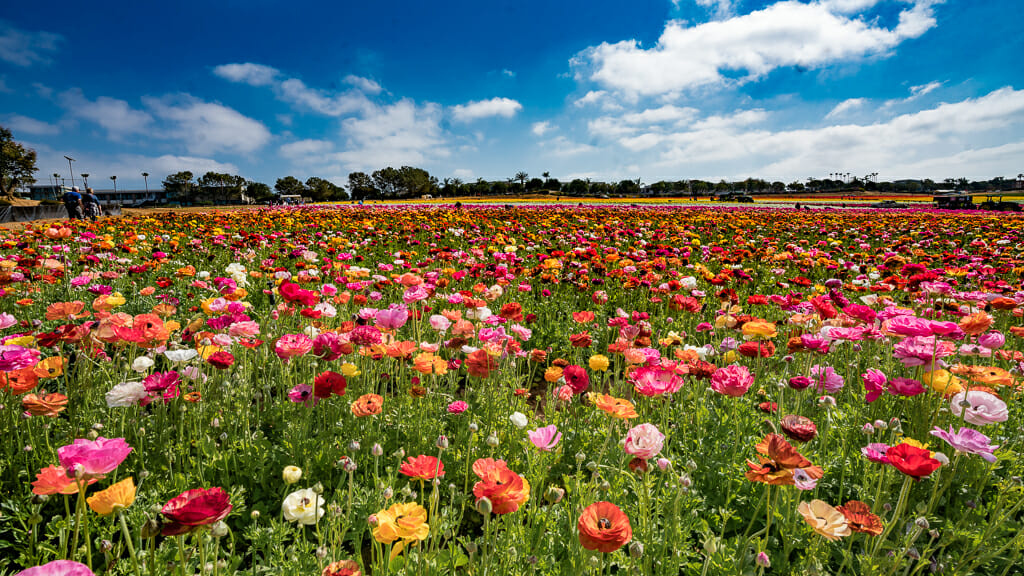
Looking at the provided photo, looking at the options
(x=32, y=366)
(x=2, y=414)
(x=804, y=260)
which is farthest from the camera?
(x=804, y=260)

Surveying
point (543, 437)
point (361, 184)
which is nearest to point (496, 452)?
point (543, 437)

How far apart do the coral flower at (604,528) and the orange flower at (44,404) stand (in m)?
1.87

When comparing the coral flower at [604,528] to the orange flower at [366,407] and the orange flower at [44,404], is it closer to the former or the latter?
the orange flower at [366,407]

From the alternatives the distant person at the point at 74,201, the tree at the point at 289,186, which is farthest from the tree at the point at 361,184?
the distant person at the point at 74,201

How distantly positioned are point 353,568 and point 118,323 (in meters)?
1.91

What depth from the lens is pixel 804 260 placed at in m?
4.96

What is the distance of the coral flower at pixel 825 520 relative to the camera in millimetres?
1113

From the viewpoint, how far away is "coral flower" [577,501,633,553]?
0.97 metres

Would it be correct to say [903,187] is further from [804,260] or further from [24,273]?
[24,273]

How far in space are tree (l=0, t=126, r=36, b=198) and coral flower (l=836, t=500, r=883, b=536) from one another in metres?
67.6

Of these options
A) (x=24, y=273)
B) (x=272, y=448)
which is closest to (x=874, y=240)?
(x=272, y=448)

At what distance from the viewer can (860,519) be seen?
1166mm

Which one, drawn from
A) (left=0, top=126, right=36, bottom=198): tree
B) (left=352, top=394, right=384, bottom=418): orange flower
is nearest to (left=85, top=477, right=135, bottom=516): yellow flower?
(left=352, top=394, right=384, bottom=418): orange flower

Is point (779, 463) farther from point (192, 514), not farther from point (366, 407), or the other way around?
point (366, 407)
